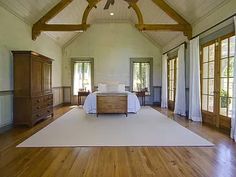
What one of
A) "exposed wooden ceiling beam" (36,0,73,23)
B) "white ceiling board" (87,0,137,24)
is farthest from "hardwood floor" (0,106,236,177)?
"white ceiling board" (87,0,137,24)

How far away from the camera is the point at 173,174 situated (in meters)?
2.74

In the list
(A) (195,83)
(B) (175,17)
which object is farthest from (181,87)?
(B) (175,17)

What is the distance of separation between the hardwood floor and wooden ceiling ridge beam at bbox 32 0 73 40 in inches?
161

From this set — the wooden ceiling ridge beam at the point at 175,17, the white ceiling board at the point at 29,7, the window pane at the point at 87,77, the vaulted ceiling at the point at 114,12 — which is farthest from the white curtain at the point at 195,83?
the window pane at the point at 87,77

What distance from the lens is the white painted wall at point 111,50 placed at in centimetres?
1090

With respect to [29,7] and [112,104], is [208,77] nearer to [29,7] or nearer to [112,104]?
[112,104]

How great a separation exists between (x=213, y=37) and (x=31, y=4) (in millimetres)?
4702

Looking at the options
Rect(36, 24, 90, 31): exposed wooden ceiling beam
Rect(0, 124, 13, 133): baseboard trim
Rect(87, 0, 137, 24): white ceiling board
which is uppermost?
Rect(87, 0, 137, 24): white ceiling board

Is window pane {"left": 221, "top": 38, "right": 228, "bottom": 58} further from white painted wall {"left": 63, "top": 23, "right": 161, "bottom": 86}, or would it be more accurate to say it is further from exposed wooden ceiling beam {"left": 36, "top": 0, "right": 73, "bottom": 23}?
white painted wall {"left": 63, "top": 23, "right": 161, "bottom": 86}

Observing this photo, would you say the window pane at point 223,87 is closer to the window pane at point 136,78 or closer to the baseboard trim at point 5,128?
the baseboard trim at point 5,128

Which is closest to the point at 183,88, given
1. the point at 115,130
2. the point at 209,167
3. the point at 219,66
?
the point at 219,66

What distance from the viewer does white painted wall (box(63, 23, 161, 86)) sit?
429 inches

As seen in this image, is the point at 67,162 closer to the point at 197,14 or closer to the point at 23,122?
the point at 23,122

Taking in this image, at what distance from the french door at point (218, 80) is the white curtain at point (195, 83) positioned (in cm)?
14
